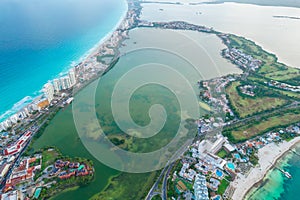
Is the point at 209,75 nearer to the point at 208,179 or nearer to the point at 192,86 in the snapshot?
the point at 192,86

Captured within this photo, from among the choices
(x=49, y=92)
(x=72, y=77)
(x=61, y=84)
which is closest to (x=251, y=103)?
(x=72, y=77)

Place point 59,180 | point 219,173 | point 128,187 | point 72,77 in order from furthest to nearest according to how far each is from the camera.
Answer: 1. point 72,77
2. point 219,173
3. point 59,180
4. point 128,187

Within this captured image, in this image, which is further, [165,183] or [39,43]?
[39,43]

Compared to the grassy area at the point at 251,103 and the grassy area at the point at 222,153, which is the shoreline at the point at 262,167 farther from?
the grassy area at the point at 251,103

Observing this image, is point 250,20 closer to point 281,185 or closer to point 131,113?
point 131,113

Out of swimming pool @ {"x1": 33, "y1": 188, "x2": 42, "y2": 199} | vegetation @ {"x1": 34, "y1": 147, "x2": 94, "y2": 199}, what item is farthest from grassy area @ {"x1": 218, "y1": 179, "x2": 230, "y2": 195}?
swimming pool @ {"x1": 33, "y1": 188, "x2": 42, "y2": 199}

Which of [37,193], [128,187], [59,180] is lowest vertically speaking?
[128,187]

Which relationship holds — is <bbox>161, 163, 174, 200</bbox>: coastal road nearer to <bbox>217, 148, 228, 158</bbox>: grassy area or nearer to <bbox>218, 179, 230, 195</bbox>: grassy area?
<bbox>218, 179, 230, 195</bbox>: grassy area

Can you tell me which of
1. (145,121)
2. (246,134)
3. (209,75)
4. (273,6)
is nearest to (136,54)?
(209,75)
